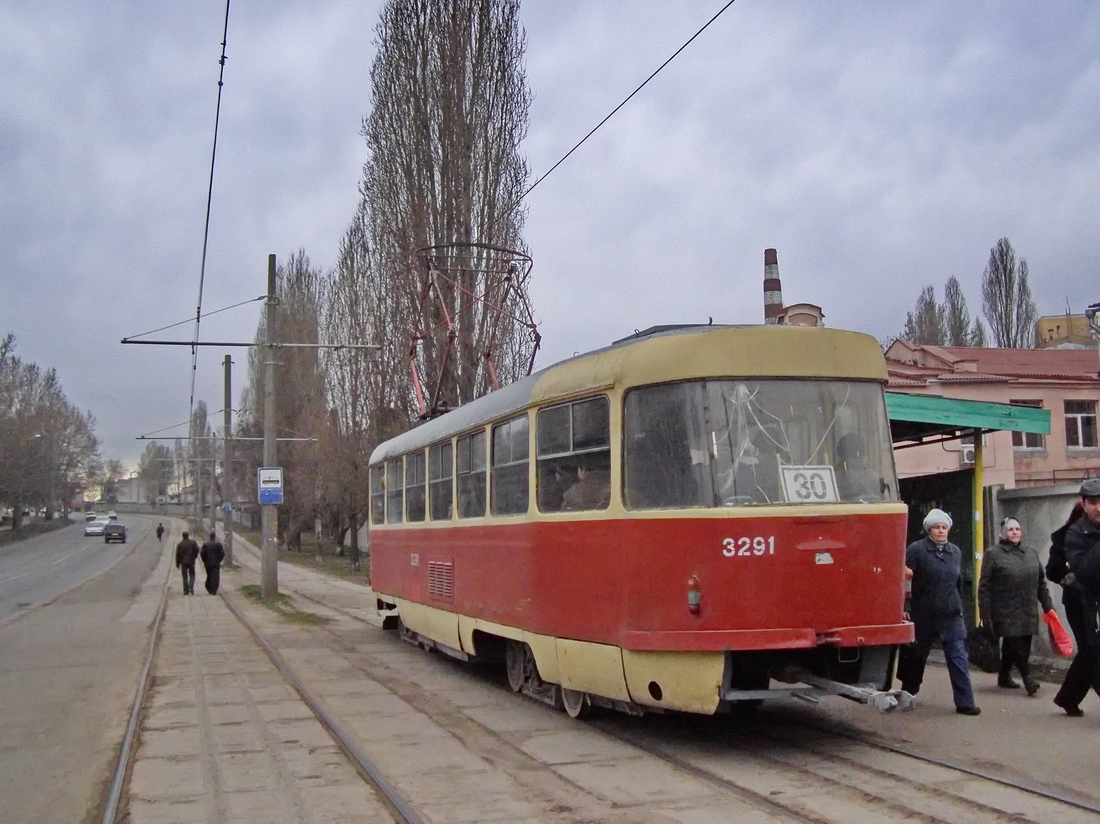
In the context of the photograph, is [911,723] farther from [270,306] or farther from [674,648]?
[270,306]

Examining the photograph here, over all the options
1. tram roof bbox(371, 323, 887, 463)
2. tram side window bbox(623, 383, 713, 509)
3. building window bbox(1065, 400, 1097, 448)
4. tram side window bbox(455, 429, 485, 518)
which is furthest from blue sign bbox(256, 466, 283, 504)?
building window bbox(1065, 400, 1097, 448)

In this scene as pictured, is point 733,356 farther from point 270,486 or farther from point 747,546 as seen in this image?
point 270,486

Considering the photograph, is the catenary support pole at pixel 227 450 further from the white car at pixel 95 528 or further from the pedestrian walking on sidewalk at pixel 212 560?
the white car at pixel 95 528

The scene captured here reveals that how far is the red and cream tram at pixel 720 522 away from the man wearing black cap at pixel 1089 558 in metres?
1.18

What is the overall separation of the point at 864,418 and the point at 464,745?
11.9 ft

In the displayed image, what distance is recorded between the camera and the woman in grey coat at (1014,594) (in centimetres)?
938

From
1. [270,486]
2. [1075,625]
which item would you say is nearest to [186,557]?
[270,486]

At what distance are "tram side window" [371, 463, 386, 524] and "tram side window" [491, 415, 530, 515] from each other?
19.9 feet

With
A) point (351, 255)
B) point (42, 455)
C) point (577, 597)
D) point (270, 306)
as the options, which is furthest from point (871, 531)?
point (42, 455)

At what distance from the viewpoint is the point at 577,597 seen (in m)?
8.30

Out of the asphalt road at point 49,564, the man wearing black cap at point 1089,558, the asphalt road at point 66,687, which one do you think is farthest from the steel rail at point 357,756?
the asphalt road at point 49,564

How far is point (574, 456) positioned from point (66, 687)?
22.8 ft

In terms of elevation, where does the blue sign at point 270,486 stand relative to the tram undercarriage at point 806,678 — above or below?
above

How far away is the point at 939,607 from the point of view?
8961mm
